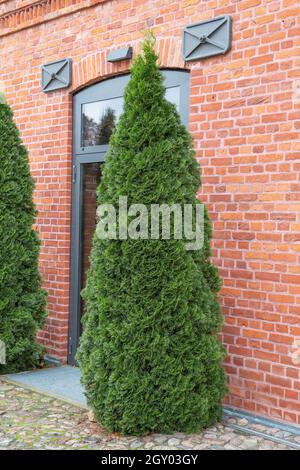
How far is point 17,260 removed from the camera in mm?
5758

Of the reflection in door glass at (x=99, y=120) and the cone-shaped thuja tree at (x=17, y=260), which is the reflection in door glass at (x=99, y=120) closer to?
the reflection in door glass at (x=99, y=120)

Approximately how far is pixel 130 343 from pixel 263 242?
1.30 m

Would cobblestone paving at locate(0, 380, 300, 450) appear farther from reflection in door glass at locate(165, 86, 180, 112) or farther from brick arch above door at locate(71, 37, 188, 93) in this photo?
brick arch above door at locate(71, 37, 188, 93)

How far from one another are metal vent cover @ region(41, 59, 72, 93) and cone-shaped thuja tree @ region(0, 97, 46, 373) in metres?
0.64

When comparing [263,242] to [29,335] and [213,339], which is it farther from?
[29,335]

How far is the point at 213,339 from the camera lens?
4148 millimetres

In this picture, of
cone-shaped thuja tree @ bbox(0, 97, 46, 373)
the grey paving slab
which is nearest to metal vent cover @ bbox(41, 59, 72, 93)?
cone-shaped thuja tree @ bbox(0, 97, 46, 373)

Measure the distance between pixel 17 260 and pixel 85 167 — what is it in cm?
120

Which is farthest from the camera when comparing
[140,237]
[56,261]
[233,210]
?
[56,261]

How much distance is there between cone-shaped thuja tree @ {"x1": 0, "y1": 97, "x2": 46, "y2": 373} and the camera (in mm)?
5711

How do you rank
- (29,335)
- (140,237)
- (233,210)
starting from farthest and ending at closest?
1. (29,335)
2. (233,210)
3. (140,237)

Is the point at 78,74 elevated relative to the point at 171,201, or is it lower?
elevated

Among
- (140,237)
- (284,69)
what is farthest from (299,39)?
(140,237)

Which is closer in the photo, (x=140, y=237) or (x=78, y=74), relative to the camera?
(x=140, y=237)
